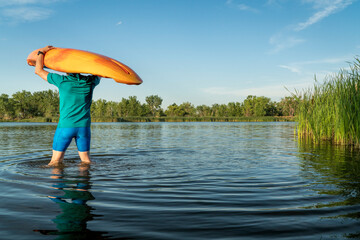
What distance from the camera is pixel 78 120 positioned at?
5523mm

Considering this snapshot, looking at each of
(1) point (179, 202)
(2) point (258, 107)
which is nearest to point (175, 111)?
(2) point (258, 107)

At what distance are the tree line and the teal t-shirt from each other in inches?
3262

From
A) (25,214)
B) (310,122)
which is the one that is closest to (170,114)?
(310,122)

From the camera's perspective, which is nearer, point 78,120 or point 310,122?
point 78,120

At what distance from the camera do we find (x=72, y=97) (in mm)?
5434

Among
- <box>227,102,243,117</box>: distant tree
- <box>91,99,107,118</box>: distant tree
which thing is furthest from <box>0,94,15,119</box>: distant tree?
<box>227,102,243,117</box>: distant tree

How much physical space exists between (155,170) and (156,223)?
3104 mm

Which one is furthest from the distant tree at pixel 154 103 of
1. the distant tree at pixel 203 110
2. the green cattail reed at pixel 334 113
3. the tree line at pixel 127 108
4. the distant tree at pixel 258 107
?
the green cattail reed at pixel 334 113

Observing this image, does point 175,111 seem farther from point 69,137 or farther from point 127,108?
point 69,137

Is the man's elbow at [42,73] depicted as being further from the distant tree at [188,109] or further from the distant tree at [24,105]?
the distant tree at [188,109]

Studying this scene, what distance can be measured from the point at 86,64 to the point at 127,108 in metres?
106

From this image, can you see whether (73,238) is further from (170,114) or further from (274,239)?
(170,114)

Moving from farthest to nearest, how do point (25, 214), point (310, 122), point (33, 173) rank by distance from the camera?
point (310, 122), point (33, 173), point (25, 214)

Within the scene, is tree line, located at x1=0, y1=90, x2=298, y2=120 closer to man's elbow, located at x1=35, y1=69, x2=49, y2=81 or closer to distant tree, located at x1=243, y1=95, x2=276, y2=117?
distant tree, located at x1=243, y1=95, x2=276, y2=117
